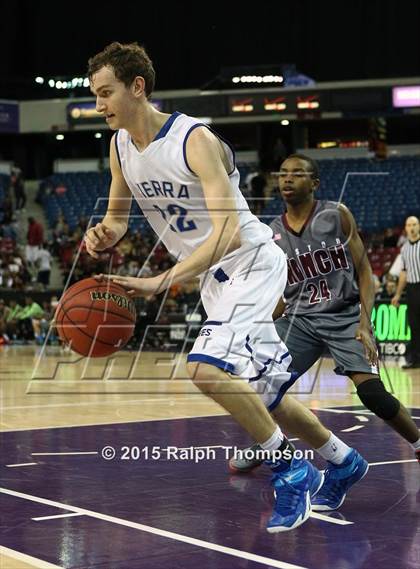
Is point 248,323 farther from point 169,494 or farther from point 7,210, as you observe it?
point 7,210

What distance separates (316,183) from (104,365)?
341 inches

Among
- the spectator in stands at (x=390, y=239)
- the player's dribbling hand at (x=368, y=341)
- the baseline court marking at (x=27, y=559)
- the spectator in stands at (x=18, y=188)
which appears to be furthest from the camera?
the spectator in stands at (x=18, y=188)

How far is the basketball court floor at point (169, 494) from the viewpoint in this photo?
12.7 ft

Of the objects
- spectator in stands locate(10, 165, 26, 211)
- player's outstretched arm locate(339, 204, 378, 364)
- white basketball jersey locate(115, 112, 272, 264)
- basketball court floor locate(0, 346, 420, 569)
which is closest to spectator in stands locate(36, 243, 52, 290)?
spectator in stands locate(10, 165, 26, 211)

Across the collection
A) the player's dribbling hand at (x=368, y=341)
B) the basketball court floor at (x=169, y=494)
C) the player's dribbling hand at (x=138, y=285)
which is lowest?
the basketball court floor at (x=169, y=494)

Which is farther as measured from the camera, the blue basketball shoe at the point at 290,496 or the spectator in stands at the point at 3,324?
the spectator in stands at the point at 3,324

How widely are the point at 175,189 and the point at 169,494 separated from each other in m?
1.67

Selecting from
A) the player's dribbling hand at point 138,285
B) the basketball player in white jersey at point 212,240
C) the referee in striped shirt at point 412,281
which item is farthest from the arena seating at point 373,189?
the player's dribbling hand at point 138,285

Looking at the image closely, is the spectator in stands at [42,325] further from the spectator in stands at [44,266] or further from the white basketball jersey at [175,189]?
the white basketball jersey at [175,189]

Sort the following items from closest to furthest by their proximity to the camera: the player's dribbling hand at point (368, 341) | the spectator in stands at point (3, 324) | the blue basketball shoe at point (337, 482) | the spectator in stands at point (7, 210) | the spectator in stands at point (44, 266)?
the blue basketball shoe at point (337, 482)
the player's dribbling hand at point (368, 341)
the spectator in stands at point (3, 324)
the spectator in stands at point (44, 266)
the spectator in stands at point (7, 210)

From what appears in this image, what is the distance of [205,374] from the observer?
4203 millimetres

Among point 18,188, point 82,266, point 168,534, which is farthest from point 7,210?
point 168,534

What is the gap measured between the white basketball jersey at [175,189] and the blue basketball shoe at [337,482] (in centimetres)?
121

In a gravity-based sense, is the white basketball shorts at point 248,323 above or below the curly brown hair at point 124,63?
below
